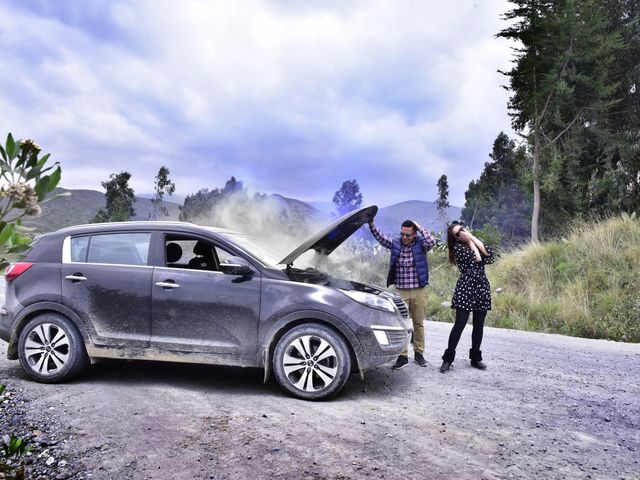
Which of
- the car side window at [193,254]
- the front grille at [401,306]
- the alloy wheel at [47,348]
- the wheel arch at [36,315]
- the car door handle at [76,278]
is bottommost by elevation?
the alloy wheel at [47,348]

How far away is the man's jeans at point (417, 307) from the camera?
6379 mm

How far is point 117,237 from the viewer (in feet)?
17.3

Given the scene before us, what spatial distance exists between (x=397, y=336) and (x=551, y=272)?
8603 millimetres

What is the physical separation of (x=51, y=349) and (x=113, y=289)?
2.86ft

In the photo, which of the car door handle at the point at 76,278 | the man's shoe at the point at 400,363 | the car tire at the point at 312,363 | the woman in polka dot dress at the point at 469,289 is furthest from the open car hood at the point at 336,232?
the car door handle at the point at 76,278

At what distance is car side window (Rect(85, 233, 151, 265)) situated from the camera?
5145 mm

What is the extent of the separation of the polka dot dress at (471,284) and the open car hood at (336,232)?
125 centimetres

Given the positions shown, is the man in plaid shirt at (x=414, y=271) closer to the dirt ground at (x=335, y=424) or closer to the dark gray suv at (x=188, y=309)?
the dirt ground at (x=335, y=424)

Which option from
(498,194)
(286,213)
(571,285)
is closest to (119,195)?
(286,213)

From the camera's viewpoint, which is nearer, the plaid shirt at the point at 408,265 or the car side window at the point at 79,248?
the car side window at the point at 79,248

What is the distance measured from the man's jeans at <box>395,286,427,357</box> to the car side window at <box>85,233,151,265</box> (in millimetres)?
3184

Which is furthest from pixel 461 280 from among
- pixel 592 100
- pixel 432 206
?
pixel 432 206

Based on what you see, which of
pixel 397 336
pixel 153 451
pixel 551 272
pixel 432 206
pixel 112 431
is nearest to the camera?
pixel 153 451

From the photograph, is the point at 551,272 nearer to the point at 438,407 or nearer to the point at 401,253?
the point at 401,253
